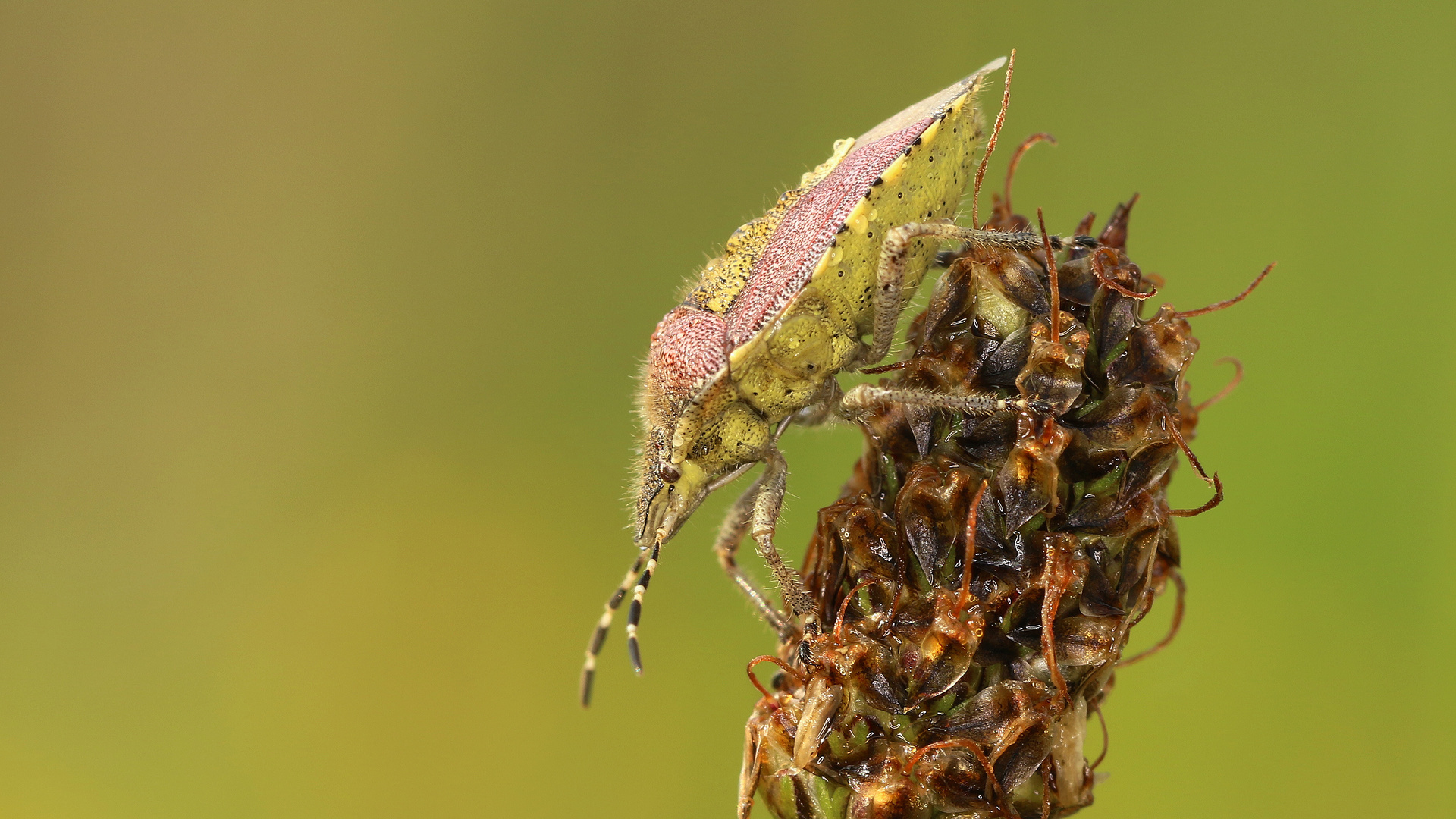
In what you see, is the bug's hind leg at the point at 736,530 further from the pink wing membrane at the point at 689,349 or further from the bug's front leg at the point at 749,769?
the bug's front leg at the point at 749,769

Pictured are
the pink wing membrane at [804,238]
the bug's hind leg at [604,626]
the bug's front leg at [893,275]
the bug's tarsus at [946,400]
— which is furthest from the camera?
the bug's hind leg at [604,626]

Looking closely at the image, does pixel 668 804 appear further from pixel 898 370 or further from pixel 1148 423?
pixel 1148 423

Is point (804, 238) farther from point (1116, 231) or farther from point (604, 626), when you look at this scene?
point (604, 626)

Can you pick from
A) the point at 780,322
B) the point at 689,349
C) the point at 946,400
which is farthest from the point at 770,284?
the point at 946,400

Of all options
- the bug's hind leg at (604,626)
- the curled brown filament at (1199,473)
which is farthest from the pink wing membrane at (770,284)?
the curled brown filament at (1199,473)

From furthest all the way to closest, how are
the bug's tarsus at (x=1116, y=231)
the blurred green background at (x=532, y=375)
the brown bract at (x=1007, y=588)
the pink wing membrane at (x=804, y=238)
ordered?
the blurred green background at (x=532, y=375) → the pink wing membrane at (x=804, y=238) → the bug's tarsus at (x=1116, y=231) → the brown bract at (x=1007, y=588)

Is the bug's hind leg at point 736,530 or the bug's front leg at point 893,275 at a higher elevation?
the bug's front leg at point 893,275

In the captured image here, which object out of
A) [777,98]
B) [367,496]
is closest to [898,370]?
[777,98]
